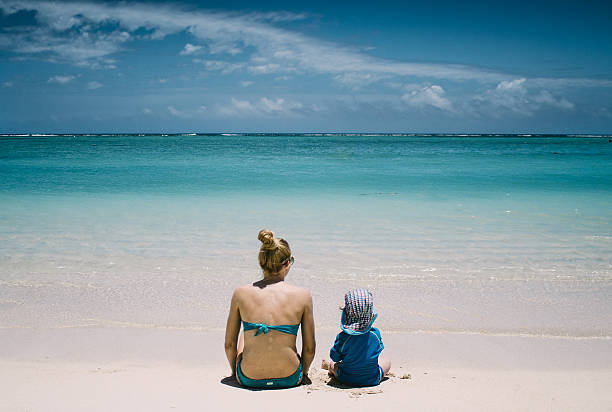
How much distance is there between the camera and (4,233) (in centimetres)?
847

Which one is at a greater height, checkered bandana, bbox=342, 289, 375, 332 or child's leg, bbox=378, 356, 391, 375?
checkered bandana, bbox=342, 289, 375, 332

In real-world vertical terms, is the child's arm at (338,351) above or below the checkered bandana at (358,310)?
below

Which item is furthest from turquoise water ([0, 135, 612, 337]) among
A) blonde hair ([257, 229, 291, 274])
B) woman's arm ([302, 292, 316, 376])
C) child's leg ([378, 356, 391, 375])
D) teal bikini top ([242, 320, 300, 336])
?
blonde hair ([257, 229, 291, 274])

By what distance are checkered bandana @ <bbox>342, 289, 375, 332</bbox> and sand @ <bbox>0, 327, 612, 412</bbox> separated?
1.47 feet

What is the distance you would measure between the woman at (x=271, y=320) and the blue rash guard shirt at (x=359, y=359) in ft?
1.09

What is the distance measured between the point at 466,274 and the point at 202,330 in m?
3.51

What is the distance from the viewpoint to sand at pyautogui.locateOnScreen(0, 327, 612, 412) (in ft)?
9.75

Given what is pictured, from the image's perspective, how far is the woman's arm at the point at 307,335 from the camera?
3163 mm

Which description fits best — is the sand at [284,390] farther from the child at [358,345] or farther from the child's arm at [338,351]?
the child's arm at [338,351]

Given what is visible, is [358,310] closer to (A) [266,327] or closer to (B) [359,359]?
(B) [359,359]

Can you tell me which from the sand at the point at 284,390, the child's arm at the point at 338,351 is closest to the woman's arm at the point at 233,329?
the sand at the point at 284,390

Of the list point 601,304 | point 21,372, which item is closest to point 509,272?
point 601,304

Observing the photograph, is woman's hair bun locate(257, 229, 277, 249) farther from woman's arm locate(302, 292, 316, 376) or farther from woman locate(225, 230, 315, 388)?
A: woman's arm locate(302, 292, 316, 376)

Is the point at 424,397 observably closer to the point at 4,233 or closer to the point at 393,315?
the point at 393,315
